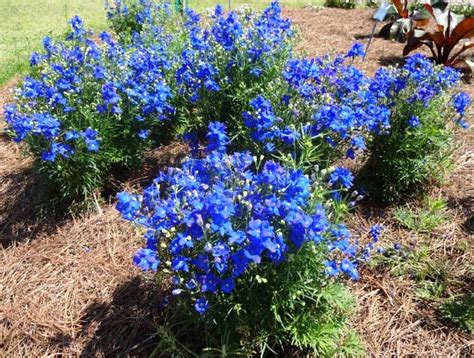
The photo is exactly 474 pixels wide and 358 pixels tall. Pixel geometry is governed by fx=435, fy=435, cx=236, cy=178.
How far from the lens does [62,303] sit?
2.68 m

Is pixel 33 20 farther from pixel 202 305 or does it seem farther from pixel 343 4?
pixel 202 305

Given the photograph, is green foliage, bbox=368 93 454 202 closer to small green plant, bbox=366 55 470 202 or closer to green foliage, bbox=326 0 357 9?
small green plant, bbox=366 55 470 202

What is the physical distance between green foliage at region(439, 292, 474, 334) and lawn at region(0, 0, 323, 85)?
18.8ft

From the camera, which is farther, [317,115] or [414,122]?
[414,122]

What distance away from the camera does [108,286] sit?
8.94ft

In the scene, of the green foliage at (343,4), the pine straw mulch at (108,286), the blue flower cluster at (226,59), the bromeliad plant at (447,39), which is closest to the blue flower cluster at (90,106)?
the blue flower cluster at (226,59)

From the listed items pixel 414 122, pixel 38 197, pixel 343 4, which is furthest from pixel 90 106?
pixel 343 4

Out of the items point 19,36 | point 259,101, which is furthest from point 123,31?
point 259,101

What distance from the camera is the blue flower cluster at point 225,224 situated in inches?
65.1

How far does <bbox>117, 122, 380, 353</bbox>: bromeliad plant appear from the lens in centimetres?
168

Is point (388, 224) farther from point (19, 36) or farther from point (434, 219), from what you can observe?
point (19, 36)

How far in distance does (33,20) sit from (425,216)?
805 centimetres

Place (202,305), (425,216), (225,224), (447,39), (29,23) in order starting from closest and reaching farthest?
(225,224) → (202,305) → (425,216) → (447,39) → (29,23)

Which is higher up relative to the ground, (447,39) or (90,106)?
(90,106)
